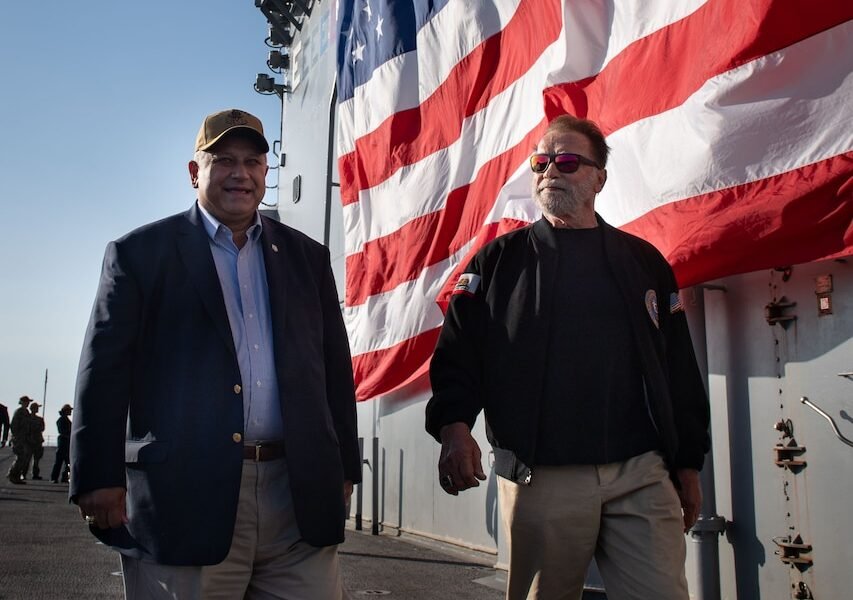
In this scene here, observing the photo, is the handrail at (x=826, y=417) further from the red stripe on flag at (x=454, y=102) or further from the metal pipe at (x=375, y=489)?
the metal pipe at (x=375, y=489)

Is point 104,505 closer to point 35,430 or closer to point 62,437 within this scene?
point 35,430

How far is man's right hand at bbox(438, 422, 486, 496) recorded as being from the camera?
2.35 meters

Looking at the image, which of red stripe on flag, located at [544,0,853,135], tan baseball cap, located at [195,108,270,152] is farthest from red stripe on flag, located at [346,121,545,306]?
tan baseball cap, located at [195,108,270,152]

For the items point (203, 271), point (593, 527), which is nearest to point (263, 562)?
point (203, 271)

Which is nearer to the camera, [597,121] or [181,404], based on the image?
[181,404]

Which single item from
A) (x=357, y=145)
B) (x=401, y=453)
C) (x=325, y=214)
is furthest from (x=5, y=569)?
(x=325, y=214)

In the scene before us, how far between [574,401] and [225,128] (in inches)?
47.0

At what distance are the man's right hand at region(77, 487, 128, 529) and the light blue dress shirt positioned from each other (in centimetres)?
32

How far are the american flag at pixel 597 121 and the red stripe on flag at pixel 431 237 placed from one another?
0.05 ft

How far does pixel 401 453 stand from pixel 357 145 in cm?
272

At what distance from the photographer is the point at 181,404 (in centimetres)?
211

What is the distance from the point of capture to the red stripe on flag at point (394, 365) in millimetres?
6109

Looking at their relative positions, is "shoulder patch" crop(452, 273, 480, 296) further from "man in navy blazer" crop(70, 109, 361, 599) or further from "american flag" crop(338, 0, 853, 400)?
"american flag" crop(338, 0, 853, 400)

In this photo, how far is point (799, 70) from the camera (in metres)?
3.41
